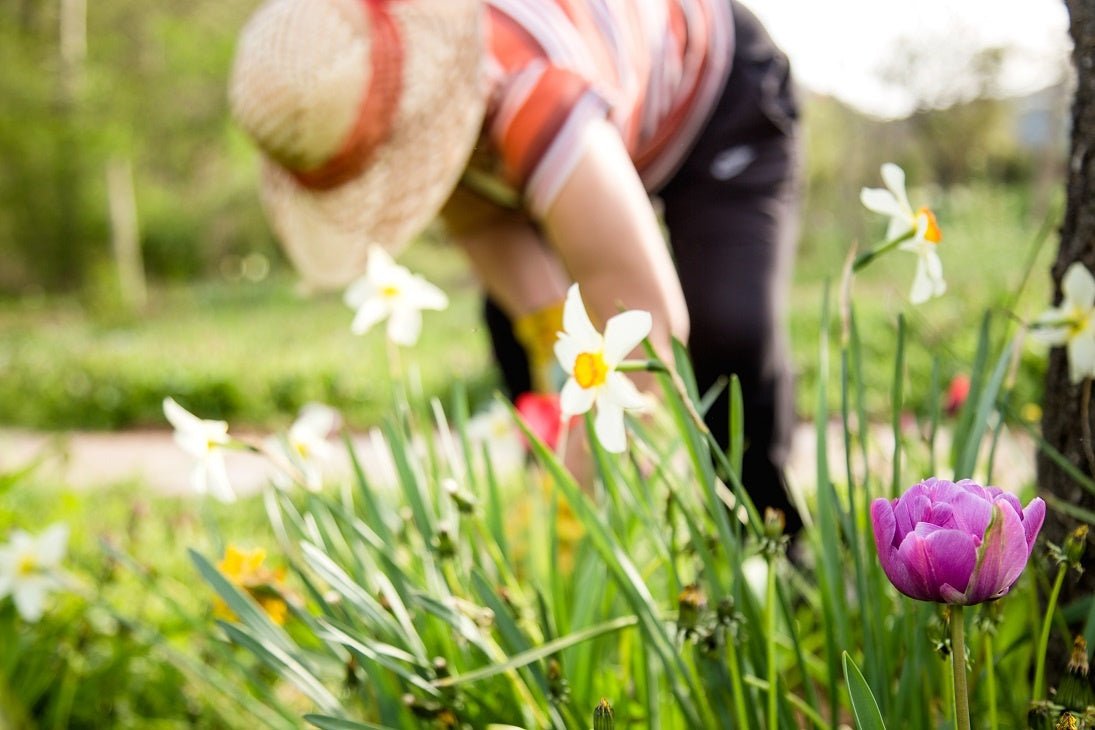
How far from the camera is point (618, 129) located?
1253mm

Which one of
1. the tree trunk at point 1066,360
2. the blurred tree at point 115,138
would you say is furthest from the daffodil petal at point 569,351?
the blurred tree at point 115,138

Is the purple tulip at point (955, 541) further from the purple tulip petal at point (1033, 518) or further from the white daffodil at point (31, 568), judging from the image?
the white daffodil at point (31, 568)

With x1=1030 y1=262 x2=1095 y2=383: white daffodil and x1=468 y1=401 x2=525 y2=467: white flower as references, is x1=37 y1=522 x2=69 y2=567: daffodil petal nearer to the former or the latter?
x1=468 y1=401 x2=525 y2=467: white flower

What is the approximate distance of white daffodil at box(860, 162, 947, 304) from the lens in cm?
81

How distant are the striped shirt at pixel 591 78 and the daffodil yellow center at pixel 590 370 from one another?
1.51 feet

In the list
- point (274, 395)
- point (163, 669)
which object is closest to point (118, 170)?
point (274, 395)

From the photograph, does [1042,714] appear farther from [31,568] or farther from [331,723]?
[31,568]

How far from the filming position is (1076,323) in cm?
85

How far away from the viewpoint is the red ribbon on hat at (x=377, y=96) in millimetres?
1193

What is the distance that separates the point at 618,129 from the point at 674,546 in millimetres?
613

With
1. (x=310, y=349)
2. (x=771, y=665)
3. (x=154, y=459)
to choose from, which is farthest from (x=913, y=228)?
(x=310, y=349)

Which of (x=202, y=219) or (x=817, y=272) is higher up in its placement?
(x=817, y=272)

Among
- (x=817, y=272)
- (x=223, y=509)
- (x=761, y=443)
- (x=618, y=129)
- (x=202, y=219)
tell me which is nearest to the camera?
(x=618, y=129)

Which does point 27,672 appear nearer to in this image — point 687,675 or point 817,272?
point 687,675
